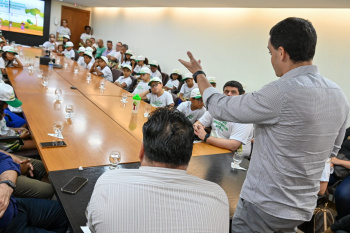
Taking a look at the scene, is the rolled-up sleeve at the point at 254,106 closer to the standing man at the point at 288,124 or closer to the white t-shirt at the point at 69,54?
the standing man at the point at 288,124

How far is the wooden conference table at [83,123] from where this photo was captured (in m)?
1.77

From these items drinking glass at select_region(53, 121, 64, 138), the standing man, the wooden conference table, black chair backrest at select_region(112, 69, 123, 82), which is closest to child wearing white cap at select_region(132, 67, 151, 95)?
the wooden conference table

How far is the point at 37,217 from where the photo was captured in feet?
5.25

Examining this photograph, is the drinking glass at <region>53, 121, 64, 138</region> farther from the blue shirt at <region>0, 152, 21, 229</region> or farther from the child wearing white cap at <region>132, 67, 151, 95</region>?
the child wearing white cap at <region>132, 67, 151, 95</region>

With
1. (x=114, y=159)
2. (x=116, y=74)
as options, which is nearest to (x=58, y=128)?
(x=114, y=159)

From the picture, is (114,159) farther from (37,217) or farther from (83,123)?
(83,123)


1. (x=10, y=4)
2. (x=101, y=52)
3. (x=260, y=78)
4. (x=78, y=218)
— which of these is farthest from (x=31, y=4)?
(x=78, y=218)

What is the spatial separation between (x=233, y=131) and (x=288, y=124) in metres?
1.26

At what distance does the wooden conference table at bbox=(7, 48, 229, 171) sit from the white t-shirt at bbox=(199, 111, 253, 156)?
0.18 meters

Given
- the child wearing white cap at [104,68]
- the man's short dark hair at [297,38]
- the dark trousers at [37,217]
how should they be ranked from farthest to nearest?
the child wearing white cap at [104,68]
the dark trousers at [37,217]
the man's short dark hair at [297,38]

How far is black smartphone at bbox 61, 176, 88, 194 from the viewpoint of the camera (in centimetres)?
132

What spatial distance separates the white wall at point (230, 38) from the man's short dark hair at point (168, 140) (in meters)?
3.78

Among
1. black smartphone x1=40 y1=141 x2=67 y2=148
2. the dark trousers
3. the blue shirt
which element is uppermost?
black smartphone x1=40 y1=141 x2=67 y2=148


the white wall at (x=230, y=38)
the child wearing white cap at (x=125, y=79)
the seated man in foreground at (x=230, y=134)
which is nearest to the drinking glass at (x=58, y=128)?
the seated man in foreground at (x=230, y=134)
